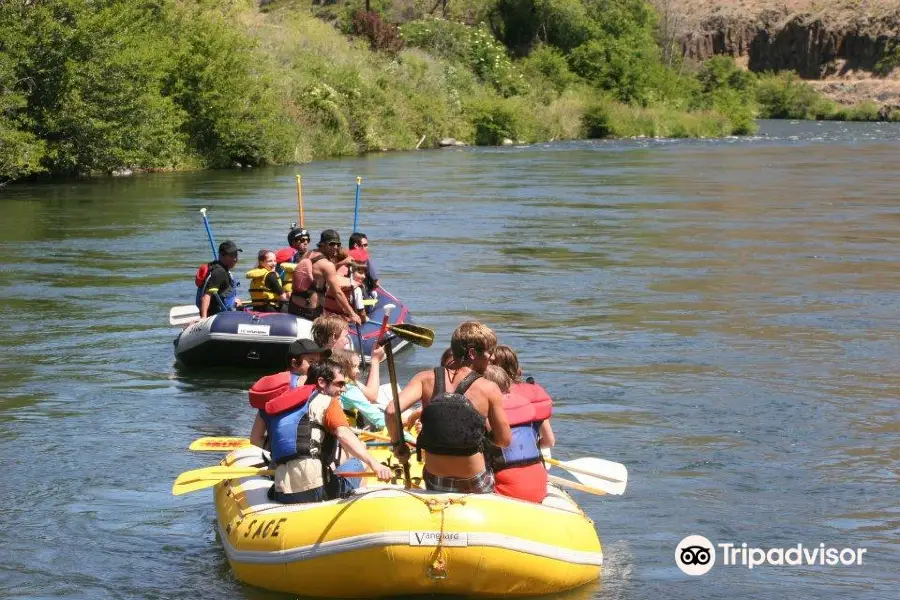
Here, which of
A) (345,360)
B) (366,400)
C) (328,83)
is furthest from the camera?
(328,83)

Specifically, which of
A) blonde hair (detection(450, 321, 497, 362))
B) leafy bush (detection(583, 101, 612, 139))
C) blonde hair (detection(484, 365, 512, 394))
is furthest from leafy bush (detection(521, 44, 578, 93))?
blonde hair (detection(450, 321, 497, 362))

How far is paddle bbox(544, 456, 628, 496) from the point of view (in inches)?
326

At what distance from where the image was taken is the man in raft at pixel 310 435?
7301mm

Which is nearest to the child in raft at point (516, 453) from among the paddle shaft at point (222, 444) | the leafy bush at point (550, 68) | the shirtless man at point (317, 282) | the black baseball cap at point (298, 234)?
the paddle shaft at point (222, 444)

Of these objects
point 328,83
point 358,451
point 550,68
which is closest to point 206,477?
point 358,451

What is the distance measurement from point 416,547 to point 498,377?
1072 mm

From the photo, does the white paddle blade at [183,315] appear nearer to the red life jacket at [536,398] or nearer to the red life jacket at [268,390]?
the red life jacket at [268,390]

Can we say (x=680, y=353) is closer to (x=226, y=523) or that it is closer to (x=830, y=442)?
(x=830, y=442)

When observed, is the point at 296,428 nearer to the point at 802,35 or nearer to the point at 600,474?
the point at 600,474

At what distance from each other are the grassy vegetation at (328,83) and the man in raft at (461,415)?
27569 millimetres

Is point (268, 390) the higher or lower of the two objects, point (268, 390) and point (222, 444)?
the higher

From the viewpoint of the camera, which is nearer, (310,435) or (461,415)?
(461,415)

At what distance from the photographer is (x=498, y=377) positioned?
7.29 m

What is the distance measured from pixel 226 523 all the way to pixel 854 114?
84.7 meters
